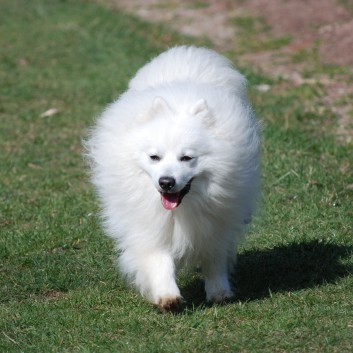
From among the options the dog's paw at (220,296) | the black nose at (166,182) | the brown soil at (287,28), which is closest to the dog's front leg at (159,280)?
the dog's paw at (220,296)

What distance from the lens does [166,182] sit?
5.02 meters

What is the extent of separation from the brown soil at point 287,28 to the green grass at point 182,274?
0.47 metres

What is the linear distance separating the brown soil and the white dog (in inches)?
149

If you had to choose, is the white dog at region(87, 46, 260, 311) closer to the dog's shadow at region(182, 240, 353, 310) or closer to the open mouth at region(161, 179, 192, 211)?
the open mouth at region(161, 179, 192, 211)

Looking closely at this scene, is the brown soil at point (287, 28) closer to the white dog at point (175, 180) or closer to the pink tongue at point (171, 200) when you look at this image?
the white dog at point (175, 180)

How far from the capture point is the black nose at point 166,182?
502 centimetres

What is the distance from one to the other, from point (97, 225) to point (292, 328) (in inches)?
109

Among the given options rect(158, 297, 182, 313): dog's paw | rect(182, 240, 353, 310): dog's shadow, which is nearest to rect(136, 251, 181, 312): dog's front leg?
rect(158, 297, 182, 313): dog's paw

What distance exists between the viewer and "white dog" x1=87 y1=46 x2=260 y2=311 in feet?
17.2

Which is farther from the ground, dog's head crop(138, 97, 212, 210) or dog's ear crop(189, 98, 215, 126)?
dog's ear crop(189, 98, 215, 126)

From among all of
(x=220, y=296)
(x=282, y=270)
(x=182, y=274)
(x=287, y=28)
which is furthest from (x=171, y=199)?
(x=287, y=28)

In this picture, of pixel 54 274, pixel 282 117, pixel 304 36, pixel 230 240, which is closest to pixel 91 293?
pixel 54 274

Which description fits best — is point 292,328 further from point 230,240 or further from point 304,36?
point 304,36

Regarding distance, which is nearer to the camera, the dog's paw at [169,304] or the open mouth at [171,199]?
the open mouth at [171,199]
